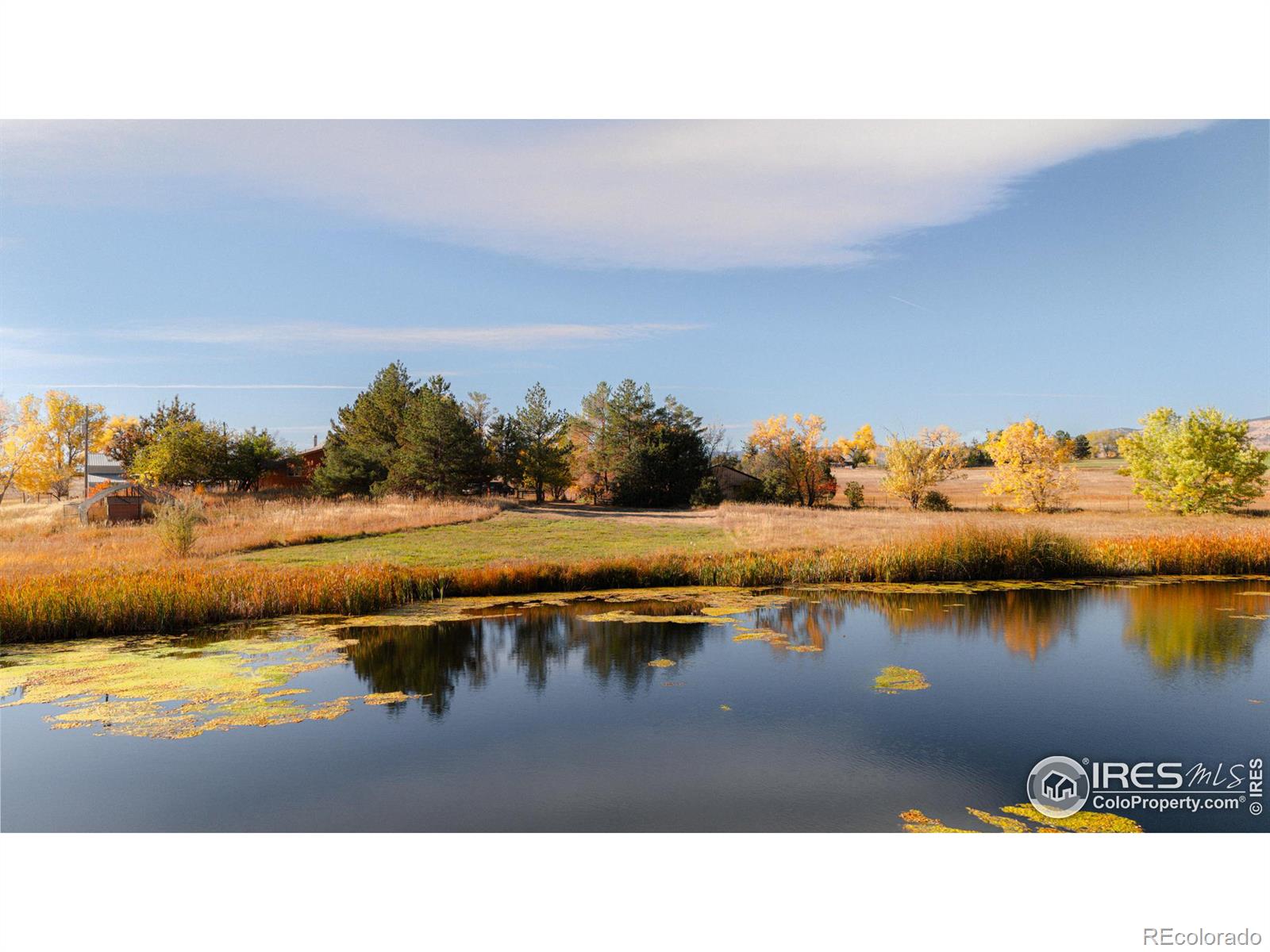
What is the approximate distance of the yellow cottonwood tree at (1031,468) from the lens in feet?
69.7

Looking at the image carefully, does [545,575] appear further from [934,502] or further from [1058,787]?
[934,502]

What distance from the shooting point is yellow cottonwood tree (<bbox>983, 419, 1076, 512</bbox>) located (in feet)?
69.7

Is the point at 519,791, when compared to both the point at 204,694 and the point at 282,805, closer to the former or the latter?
the point at 282,805

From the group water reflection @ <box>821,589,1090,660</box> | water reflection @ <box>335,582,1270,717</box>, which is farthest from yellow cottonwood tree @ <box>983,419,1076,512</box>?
water reflection @ <box>821,589,1090,660</box>

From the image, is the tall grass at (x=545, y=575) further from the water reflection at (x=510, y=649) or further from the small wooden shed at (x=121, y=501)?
the small wooden shed at (x=121, y=501)

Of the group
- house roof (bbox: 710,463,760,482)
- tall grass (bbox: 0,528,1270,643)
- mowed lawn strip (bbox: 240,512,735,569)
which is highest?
house roof (bbox: 710,463,760,482)

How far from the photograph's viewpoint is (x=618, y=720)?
6512 millimetres

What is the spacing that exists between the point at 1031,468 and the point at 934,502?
2944mm

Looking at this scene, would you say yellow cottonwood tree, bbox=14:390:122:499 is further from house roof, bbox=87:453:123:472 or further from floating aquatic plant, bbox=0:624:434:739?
floating aquatic plant, bbox=0:624:434:739

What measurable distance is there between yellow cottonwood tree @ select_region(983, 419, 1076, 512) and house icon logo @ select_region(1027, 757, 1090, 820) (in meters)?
17.6

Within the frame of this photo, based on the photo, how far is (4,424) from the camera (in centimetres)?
1173

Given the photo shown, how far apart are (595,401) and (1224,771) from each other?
16.1 metres

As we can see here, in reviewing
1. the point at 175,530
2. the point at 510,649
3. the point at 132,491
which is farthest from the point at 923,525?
the point at 132,491
